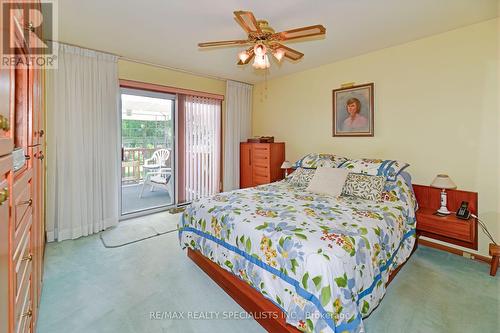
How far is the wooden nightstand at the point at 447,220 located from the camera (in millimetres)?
2375

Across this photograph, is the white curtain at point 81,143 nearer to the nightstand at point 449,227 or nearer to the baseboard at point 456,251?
the nightstand at point 449,227

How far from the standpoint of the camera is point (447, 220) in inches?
96.8

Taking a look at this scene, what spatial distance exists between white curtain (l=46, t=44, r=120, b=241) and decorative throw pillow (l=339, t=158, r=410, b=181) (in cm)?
332

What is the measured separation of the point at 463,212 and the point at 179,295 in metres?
2.90

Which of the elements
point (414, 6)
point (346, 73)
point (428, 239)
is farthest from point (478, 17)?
point (428, 239)

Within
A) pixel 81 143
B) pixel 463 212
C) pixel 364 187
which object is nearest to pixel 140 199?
pixel 81 143

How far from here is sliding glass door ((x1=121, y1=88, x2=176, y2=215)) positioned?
3.94 meters

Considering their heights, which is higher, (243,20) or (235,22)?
(235,22)

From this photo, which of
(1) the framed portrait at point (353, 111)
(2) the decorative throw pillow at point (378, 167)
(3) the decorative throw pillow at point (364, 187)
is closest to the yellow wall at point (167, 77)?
(1) the framed portrait at point (353, 111)

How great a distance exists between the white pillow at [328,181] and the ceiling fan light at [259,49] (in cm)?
160

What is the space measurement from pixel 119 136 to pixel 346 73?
3517 mm

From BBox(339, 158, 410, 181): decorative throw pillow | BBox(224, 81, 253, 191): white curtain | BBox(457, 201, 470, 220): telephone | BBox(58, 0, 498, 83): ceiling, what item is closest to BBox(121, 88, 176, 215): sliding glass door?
BBox(58, 0, 498, 83): ceiling

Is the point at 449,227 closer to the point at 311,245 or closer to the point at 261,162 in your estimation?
the point at 311,245

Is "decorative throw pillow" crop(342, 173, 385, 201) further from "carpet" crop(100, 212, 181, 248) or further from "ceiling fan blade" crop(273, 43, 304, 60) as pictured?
"carpet" crop(100, 212, 181, 248)
